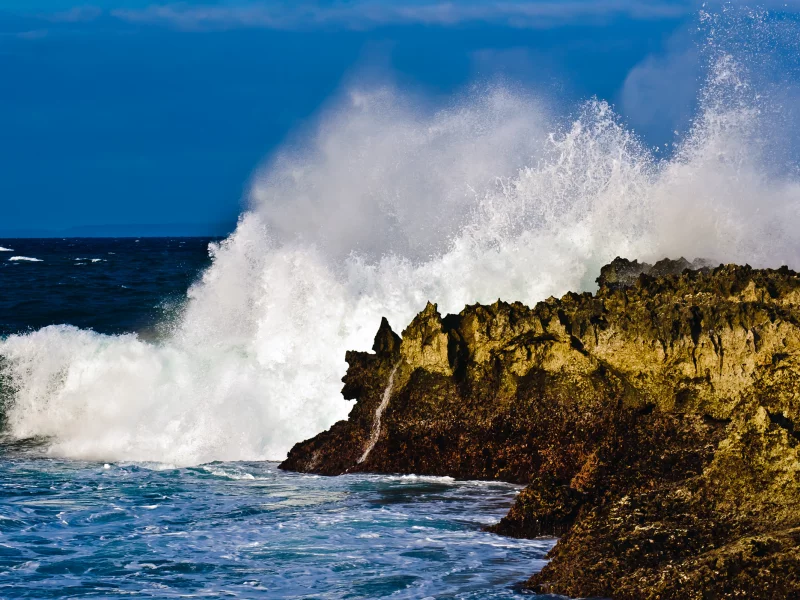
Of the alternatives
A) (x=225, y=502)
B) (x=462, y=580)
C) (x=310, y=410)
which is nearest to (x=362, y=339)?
(x=310, y=410)

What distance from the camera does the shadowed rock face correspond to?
6.27 meters

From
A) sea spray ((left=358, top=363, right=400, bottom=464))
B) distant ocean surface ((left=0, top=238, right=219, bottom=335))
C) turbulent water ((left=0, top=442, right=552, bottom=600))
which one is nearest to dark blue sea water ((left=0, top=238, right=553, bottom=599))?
turbulent water ((left=0, top=442, right=552, bottom=600))

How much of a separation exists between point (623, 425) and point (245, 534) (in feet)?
11.6

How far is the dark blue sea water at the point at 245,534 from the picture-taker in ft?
22.6

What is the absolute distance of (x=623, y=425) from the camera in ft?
30.1

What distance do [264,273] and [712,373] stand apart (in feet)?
28.4

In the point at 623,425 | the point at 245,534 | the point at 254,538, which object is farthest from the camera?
the point at 623,425

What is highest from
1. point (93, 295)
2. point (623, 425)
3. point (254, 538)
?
point (93, 295)

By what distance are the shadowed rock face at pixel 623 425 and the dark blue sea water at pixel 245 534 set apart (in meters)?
0.41

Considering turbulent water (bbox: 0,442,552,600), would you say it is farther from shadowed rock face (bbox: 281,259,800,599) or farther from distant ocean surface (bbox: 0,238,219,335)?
distant ocean surface (bbox: 0,238,219,335)

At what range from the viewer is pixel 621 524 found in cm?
664

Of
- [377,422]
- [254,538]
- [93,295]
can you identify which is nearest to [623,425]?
[377,422]

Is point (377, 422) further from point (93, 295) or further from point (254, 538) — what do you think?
point (93, 295)

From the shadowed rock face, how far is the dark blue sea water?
1.35ft
